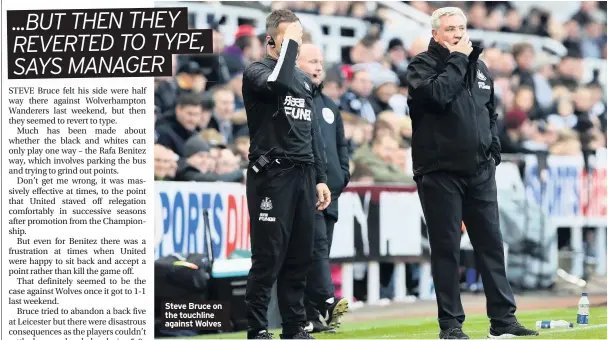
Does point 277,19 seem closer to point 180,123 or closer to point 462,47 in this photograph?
point 462,47

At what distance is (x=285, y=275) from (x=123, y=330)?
4.34ft

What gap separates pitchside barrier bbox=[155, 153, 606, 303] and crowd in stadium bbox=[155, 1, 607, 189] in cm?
15

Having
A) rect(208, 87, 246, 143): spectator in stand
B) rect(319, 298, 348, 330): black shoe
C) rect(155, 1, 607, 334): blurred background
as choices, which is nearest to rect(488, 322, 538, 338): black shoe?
rect(319, 298, 348, 330): black shoe

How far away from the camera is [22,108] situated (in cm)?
908

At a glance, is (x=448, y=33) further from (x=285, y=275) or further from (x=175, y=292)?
(x=175, y=292)

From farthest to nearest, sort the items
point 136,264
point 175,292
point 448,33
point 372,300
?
1. point 372,300
2. point 175,292
3. point 136,264
4. point 448,33

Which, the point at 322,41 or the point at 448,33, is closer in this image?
the point at 448,33

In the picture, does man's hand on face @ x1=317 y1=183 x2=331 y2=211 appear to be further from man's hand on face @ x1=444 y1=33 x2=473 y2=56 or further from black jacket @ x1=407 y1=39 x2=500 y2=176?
man's hand on face @ x1=444 y1=33 x2=473 y2=56

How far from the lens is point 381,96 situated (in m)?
12.3

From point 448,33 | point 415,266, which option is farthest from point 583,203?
point 448,33

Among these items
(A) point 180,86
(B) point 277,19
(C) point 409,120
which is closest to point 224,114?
(A) point 180,86

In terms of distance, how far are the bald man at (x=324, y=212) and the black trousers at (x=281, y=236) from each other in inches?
46.1

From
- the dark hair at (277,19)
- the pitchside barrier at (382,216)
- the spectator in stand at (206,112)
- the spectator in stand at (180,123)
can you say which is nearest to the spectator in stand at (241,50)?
the spectator in stand at (206,112)

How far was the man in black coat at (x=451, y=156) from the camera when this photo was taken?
809 centimetres
